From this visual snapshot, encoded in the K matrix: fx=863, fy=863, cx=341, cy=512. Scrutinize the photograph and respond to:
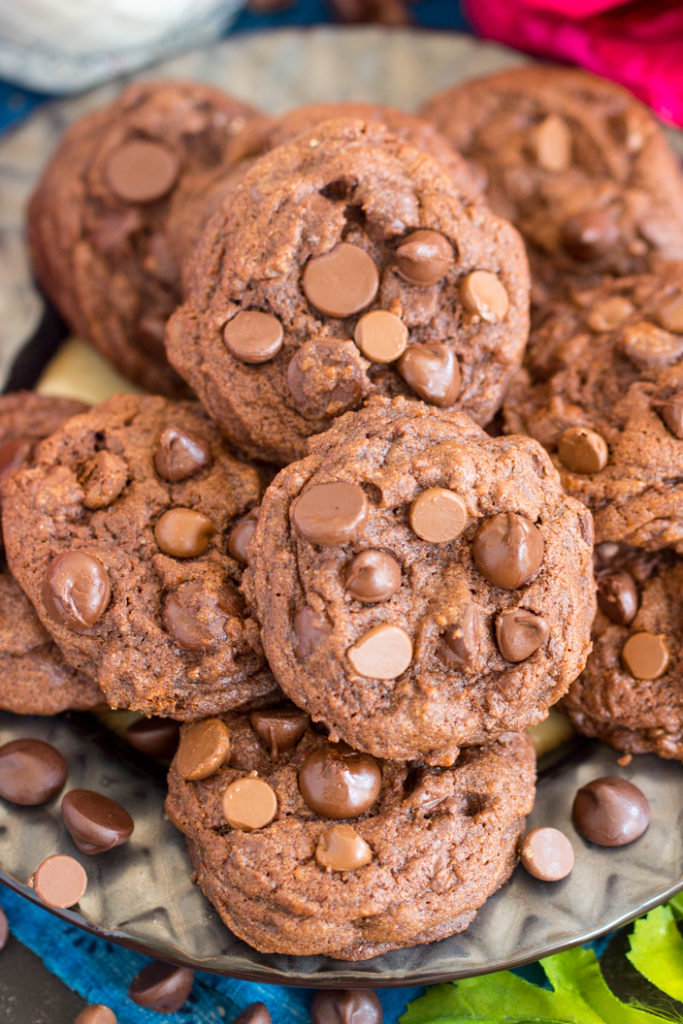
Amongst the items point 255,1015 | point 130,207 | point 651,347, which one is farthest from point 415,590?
point 130,207

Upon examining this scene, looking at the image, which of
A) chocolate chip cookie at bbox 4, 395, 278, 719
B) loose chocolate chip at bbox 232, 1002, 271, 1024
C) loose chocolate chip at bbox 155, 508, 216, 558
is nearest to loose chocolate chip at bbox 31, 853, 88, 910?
chocolate chip cookie at bbox 4, 395, 278, 719

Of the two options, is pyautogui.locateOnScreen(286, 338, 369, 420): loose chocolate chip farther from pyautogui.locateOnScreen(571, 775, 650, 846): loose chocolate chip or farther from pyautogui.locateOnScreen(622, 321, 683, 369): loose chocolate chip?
pyautogui.locateOnScreen(571, 775, 650, 846): loose chocolate chip

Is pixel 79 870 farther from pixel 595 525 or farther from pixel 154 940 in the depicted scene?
pixel 595 525

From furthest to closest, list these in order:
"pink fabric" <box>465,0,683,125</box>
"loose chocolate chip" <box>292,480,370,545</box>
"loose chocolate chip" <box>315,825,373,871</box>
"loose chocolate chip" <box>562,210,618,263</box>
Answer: "pink fabric" <box>465,0,683,125</box> → "loose chocolate chip" <box>562,210,618,263</box> → "loose chocolate chip" <box>315,825,373,871</box> → "loose chocolate chip" <box>292,480,370,545</box>

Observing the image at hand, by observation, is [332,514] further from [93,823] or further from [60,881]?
[60,881]

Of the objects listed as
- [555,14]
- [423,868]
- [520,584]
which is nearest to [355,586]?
[520,584]

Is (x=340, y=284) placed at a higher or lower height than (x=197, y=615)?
higher

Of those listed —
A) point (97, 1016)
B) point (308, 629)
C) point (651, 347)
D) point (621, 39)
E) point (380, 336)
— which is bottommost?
point (97, 1016)
